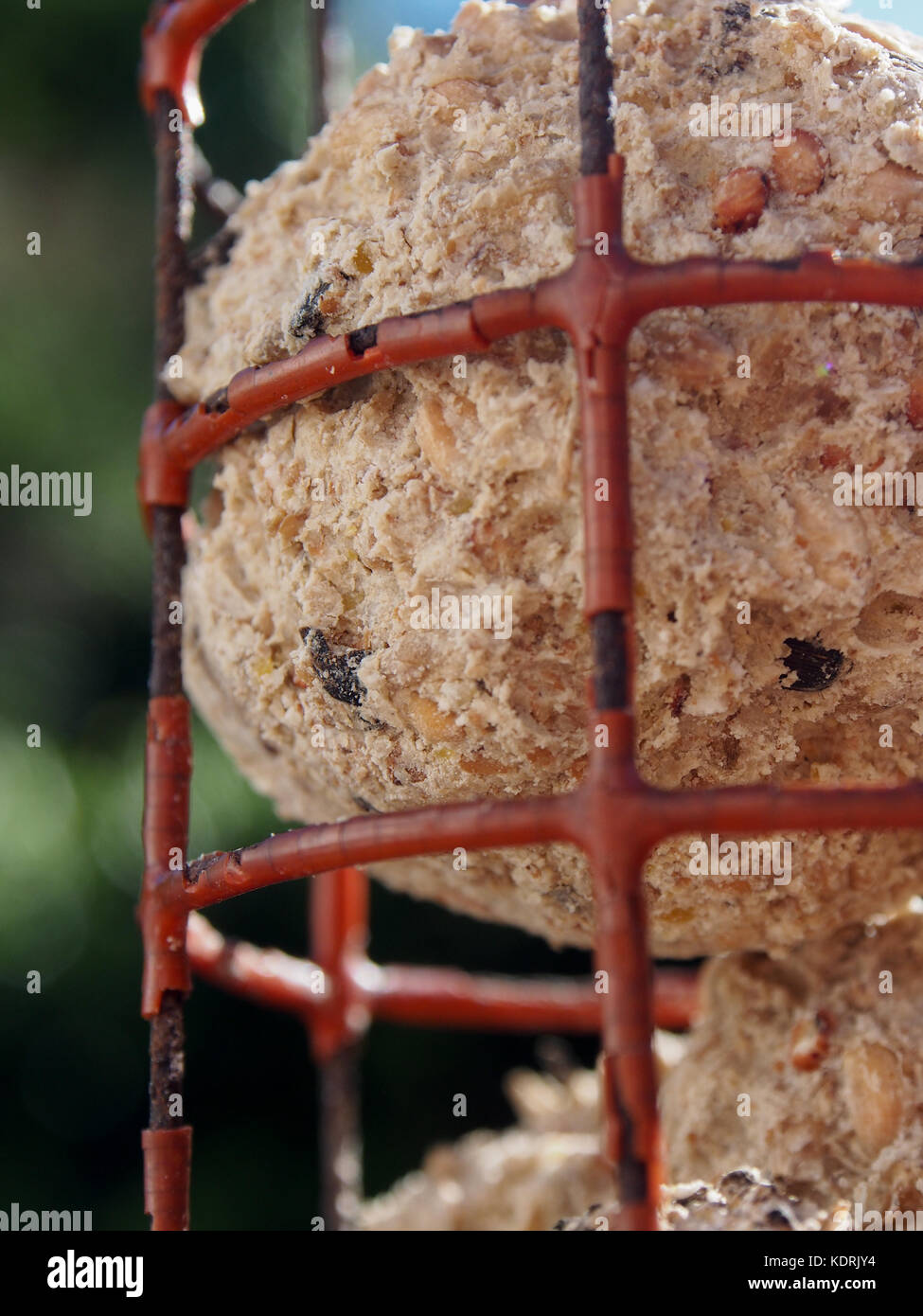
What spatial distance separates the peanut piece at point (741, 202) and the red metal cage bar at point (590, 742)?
0.08 m

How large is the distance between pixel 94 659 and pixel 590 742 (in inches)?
62.3

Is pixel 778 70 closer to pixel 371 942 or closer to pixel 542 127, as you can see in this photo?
pixel 542 127

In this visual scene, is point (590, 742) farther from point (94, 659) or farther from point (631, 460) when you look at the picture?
point (94, 659)

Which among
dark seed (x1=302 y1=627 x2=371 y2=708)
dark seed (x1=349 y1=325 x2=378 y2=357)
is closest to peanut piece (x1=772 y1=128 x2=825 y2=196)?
dark seed (x1=349 y1=325 x2=378 y2=357)

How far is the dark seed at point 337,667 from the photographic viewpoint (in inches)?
27.9

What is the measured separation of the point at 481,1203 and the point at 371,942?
1.17 m

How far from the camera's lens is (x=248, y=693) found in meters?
0.81

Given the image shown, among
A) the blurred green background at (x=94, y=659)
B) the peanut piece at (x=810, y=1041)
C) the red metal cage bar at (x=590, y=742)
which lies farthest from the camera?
the blurred green background at (x=94, y=659)

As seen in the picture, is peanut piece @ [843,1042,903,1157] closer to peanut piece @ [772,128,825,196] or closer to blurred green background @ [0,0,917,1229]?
peanut piece @ [772,128,825,196]

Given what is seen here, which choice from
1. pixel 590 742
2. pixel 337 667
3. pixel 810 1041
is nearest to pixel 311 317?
pixel 337 667

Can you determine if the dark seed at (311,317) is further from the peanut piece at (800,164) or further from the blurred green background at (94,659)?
the blurred green background at (94,659)

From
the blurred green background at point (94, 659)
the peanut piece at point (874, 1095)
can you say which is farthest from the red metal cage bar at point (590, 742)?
the blurred green background at point (94, 659)

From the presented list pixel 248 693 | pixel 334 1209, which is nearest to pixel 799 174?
pixel 248 693

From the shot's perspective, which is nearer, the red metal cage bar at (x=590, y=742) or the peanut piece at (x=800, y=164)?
the red metal cage bar at (x=590, y=742)
